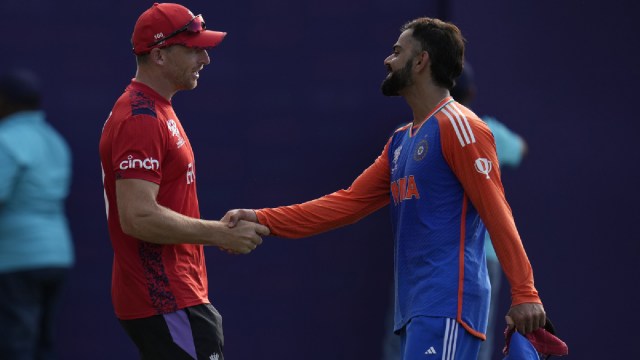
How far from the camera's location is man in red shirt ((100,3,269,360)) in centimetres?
477

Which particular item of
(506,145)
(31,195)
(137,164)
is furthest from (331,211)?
(506,145)

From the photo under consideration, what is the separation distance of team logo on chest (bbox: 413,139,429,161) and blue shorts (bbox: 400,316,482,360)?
0.65 metres

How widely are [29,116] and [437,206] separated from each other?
106 inches

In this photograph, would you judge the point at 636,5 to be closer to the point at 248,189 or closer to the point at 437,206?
the point at 248,189

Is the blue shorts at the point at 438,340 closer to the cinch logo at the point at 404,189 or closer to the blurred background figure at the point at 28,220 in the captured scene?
the cinch logo at the point at 404,189

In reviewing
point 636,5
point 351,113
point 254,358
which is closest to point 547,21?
point 636,5

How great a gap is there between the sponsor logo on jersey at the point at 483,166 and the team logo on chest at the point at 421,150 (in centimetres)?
25

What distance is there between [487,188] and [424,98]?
2.02 feet

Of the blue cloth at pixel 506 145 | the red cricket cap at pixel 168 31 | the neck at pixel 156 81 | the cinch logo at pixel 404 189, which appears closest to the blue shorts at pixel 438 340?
the cinch logo at pixel 404 189

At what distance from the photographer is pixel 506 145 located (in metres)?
7.24

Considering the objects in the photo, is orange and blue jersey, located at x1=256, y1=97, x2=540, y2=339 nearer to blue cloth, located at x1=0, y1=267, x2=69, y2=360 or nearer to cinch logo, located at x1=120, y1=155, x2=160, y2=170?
cinch logo, located at x1=120, y1=155, x2=160, y2=170

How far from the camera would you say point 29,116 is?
653cm

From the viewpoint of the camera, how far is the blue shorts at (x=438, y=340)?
470 cm

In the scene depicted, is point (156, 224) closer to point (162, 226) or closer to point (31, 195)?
point (162, 226)
